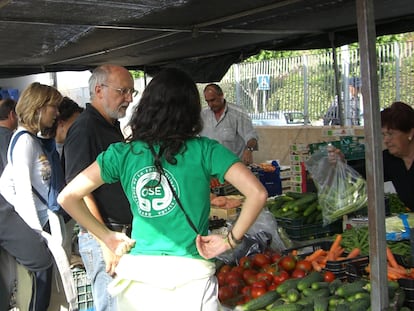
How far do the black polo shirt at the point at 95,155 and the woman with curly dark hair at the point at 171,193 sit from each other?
0.61 metres

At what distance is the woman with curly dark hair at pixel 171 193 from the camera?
2107 mm

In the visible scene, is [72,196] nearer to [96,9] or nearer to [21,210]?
[21,210]

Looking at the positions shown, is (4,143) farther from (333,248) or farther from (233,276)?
(333,248)

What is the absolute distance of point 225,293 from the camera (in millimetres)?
3371

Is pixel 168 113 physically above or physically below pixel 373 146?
above

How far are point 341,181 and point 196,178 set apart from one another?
2.12 metres

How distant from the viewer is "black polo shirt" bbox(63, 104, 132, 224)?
9.24ft

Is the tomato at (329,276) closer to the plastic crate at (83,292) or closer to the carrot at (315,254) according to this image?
the carrot at (315,254)

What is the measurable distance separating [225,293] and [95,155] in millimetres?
1248

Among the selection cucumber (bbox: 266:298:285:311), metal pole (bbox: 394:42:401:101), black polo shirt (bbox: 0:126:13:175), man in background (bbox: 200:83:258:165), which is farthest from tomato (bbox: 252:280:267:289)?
metal pole (bbox: 394:42:401:101)

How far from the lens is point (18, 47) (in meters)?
6.25

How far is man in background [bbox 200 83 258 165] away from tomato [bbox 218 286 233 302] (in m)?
3.44

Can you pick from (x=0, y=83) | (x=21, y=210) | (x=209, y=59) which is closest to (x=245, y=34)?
(x=209, y=59)

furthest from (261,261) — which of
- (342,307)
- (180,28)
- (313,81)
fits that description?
(313,81)
